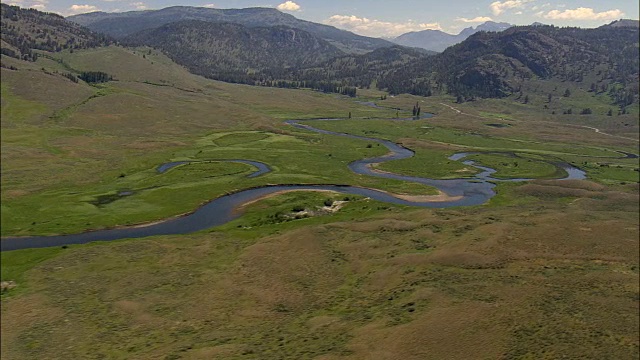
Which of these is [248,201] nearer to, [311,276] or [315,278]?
[311,276]

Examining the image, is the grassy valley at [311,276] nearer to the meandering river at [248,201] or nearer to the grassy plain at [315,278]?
the grassy plain at [315,278]

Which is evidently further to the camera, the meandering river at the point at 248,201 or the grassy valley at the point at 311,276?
the meandering river at the point at 248,201

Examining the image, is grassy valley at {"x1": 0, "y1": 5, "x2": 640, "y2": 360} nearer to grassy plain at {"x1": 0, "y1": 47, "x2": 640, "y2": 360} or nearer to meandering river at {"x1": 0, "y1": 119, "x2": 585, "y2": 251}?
grassy plain at {"x1": 0, "y1": 47, "x2": 640, "y2": 360}

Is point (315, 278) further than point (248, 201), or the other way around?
point (248, 201)

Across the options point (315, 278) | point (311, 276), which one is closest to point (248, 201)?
point (311, 276)

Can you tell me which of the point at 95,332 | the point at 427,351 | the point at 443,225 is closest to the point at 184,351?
the point at 95,332

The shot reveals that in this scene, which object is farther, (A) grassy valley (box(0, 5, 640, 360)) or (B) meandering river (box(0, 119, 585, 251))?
(B) meandering river (box(0, 119, 585, 251))

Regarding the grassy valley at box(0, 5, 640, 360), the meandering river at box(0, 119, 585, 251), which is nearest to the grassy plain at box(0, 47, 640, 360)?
the grassy valley at box(0, 5, 640, 360)

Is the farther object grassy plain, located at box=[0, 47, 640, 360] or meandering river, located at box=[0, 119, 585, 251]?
meandering river, located at box=[0, 119, 585, 251]

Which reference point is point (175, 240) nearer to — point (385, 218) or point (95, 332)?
point (95, 332)

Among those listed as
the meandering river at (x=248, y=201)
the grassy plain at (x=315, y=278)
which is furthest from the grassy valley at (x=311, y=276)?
the meandering river at (x=248, y=201)

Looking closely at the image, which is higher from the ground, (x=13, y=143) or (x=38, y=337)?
(x=13, y=143)
